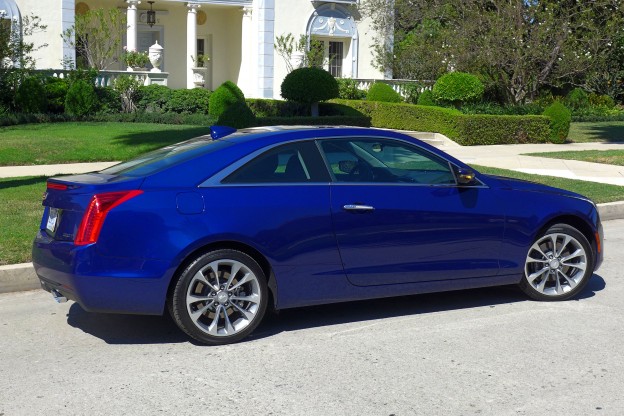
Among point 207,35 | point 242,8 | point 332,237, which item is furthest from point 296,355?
point 207,35

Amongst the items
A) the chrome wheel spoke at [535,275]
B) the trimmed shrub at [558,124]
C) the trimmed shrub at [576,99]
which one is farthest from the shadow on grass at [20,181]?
the trimmed shrub at [576,99]

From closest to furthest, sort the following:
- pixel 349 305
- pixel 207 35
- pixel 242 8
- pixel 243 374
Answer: pixel 243 374, pixel 349 305, pixel 242 8, pixel 207 35

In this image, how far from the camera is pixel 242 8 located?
30.6 metres

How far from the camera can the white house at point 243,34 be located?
2998 cm

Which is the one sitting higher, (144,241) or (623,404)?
(144,241)

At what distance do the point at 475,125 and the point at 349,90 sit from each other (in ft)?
29.6

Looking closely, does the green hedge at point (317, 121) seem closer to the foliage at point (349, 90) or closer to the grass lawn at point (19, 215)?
the foliage at point (349, 90)

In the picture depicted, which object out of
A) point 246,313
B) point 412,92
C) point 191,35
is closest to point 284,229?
point 246,313

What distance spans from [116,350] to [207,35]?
27893 millimetres

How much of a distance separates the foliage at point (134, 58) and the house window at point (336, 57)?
7993 millimetres

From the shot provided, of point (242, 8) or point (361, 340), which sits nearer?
point (361, 340)

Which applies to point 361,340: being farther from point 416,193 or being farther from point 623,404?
point 623,404

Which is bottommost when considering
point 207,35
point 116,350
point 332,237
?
point 116,350

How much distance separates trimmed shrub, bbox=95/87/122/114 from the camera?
24428 mm
